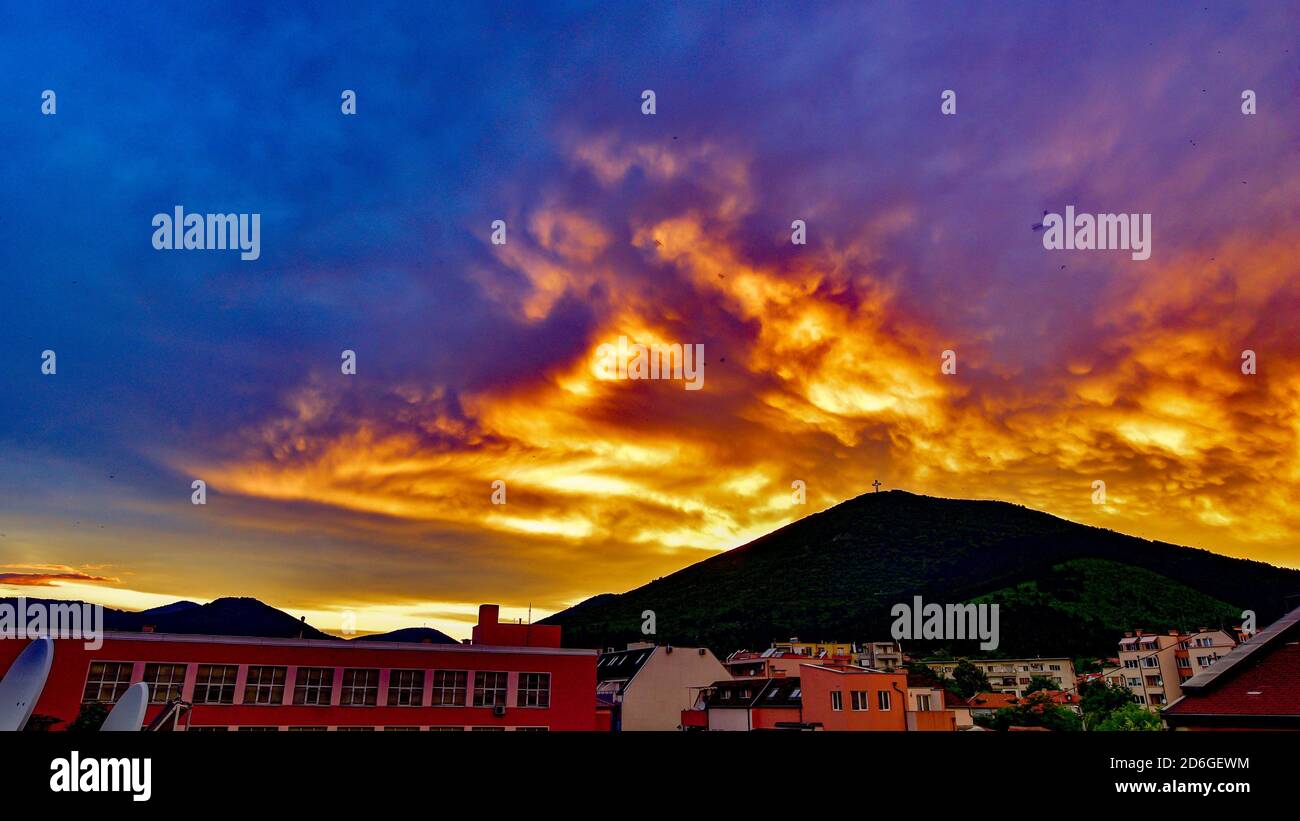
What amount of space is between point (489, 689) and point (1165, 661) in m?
93.6

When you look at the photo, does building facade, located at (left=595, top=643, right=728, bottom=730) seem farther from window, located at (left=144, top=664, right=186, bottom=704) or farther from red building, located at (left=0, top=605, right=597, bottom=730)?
window, located at (left=144, top=664, right=186, bottom=704)

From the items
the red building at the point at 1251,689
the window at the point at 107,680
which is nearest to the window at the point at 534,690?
the window at the point at 107,680

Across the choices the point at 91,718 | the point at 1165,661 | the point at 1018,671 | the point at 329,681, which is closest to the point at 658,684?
the point at 329,681

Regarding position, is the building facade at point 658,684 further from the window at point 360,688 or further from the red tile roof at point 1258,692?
the red tile roof at point 1258,692

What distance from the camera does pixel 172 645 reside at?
120 ft

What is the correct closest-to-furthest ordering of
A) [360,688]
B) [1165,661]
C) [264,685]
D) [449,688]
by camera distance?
[264,685], [360,688], [449,688], [1165,661]

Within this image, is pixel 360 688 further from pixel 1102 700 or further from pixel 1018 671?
pixel 1018 671

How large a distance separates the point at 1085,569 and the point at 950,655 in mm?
45526

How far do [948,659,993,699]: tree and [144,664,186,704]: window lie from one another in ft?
380

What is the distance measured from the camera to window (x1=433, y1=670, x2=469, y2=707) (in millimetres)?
42000

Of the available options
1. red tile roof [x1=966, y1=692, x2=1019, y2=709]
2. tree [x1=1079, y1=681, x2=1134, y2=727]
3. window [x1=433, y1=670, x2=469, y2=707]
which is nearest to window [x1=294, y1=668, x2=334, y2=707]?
window [x1=433, y1=670, x2=469, y2=707]

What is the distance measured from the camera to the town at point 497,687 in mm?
23891

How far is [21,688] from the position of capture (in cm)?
1059
